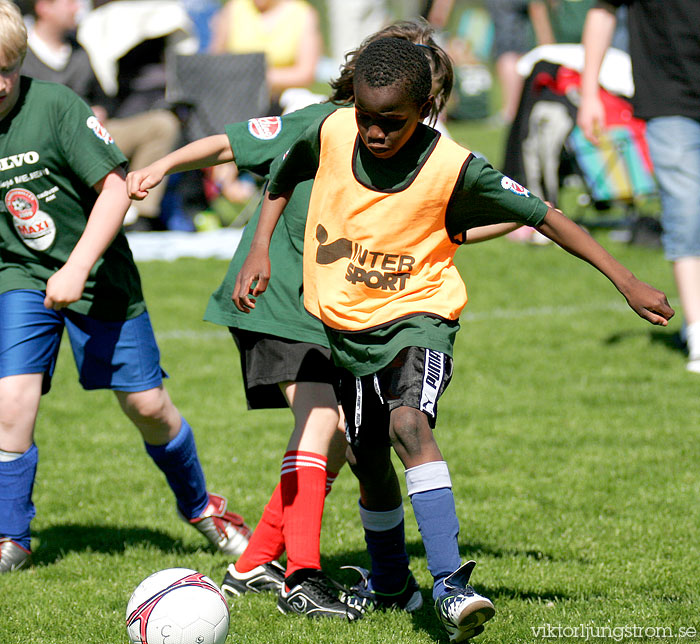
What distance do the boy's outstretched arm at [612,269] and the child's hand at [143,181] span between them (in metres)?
1.16

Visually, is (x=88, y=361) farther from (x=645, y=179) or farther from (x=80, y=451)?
(x=645, y=179)

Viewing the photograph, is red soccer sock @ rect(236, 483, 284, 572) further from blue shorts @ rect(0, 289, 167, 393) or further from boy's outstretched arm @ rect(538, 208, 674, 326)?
boy's outstretched arm @ rect(538, 208, 674, 326)

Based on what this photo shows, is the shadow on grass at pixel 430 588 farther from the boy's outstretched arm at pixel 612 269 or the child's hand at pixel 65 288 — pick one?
the child's hand at pixel 65 288

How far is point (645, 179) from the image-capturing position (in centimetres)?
1039

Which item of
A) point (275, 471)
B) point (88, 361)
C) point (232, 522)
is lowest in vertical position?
point (275, 471)

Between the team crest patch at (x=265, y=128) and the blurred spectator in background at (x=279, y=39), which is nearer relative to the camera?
the team crest patch at (x=265, y=128)

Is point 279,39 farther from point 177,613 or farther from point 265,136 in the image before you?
point 177,613

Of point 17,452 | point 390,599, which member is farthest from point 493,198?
point 17,452

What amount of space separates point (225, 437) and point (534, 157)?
559 centimetres

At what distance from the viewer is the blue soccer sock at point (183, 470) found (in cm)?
430

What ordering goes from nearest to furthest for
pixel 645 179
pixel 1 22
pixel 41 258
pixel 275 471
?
pixel 1 22 < pixel 41 258 < pixel 275 471 < pixel 645 179

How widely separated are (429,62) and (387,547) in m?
1.53

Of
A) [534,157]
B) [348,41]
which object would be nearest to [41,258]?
[534,157]

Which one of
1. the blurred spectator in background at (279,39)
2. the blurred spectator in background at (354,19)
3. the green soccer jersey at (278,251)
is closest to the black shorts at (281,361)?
the green soccer jersey at (278,251)
